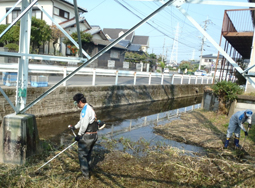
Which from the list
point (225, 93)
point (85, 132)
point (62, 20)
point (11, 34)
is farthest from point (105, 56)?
point (85, 132)

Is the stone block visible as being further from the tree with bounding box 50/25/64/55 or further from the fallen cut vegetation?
the tree with bounding box 50/25/64/55

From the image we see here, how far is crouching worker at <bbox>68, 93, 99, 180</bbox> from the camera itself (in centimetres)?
436

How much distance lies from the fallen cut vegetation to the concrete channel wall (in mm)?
3563

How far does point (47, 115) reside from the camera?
955 cm

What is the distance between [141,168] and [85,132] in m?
1.59

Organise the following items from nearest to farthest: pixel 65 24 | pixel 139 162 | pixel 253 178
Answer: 1. pixel 253 178
2. pixel 139 162
3. pixel 65 24

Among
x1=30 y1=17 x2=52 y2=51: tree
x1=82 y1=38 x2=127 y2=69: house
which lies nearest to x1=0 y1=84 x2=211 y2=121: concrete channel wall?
x1=82 y1=38 x2=127 y2=69: house

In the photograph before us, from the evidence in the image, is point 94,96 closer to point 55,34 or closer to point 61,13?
point 55,34

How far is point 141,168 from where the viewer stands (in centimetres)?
518

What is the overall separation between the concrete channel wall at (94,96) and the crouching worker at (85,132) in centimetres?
495

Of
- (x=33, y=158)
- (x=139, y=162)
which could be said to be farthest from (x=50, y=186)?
(x=139, y=162)

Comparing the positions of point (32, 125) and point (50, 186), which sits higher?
point (32, 125)

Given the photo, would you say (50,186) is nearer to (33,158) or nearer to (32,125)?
(33,158)

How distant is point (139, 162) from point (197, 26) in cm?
320
